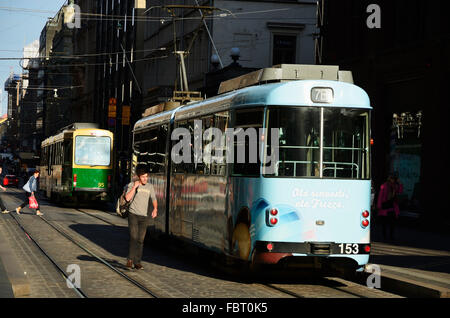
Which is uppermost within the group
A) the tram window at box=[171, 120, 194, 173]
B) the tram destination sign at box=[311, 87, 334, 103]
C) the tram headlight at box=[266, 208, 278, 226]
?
the tram destination sign at box=[311, 87, 334, 103]

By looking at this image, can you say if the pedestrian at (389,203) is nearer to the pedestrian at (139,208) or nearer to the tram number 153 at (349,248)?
the tram number 153 at (349,248)

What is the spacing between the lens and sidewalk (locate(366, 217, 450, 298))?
13.0 m

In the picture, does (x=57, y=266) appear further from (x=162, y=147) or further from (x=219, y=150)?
(x=162, y=147)

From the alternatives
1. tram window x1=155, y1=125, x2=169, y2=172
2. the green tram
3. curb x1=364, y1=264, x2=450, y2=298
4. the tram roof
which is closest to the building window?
the green tram

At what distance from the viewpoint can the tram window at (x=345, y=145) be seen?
44.2 feet

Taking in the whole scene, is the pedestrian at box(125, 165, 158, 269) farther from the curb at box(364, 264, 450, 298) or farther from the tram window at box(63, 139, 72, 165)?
the tram window at box(63, 139, 72, 165)

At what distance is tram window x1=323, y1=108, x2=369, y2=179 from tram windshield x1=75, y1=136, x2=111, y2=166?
23683mm

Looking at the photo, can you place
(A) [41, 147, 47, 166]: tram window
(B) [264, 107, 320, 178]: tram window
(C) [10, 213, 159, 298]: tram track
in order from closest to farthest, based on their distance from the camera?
(C) [10, 213, 159, 298]: tram track → (B) [264, 107, 320, 178]: tram window → (A) [41, 147, 47, 166]: tram window

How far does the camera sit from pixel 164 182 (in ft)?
62.1

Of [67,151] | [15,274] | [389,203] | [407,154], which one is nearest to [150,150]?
[389,203]

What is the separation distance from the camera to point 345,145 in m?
13.5
